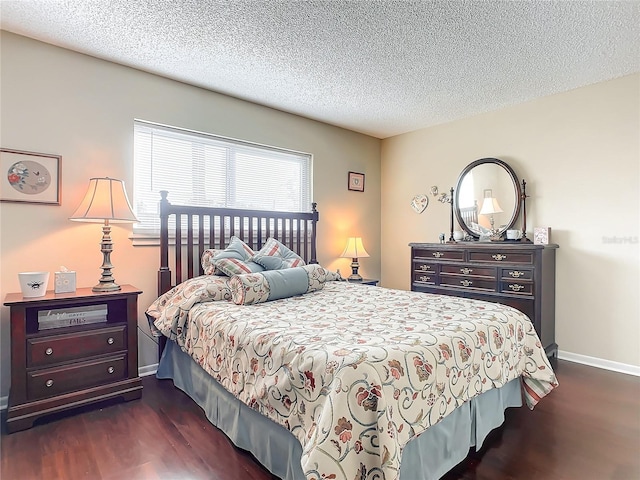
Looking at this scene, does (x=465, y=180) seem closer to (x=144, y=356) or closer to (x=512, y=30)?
(x=512, y=30)

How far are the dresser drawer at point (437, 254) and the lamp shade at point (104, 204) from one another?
2.84 metres

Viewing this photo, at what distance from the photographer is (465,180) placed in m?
4.01

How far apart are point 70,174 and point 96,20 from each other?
1.05m

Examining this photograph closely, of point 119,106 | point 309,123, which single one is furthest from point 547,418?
point 119,106

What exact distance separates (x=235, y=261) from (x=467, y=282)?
228 cm

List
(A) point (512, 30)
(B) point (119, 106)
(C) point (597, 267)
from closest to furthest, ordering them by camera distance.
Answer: (A) point (512, 30), (B) point (119, 106), (C) point (597, 267)

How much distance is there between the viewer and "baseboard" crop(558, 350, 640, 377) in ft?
9.75

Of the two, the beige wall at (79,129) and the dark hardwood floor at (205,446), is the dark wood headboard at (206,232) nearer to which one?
the beige wall at (79,129)

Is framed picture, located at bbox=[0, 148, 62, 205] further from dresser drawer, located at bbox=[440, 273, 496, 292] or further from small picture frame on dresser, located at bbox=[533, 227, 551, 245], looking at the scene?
small picture frame on dresser, located at bbox=[533, 227, 551, 245]

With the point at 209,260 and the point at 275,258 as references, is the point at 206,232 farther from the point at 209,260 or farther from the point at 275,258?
the point at 275,258

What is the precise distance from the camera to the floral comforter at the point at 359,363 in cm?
121

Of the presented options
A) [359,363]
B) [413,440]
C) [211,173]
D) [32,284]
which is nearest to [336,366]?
[359,363]

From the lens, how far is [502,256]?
3.33 meters

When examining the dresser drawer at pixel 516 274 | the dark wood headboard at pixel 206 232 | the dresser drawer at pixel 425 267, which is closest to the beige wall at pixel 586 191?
the dresser drawer at pixel 516 274
